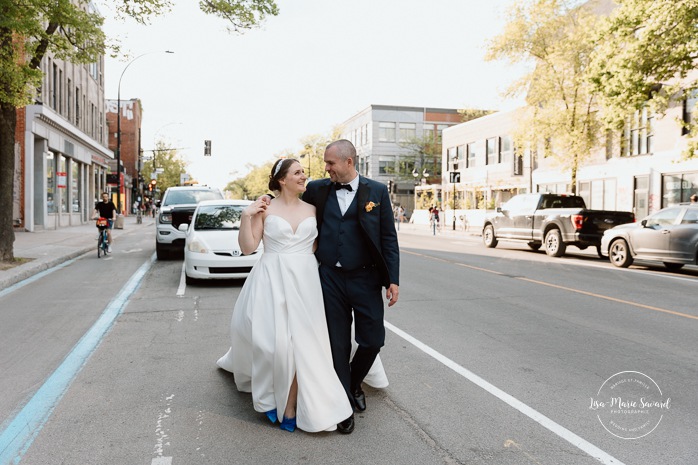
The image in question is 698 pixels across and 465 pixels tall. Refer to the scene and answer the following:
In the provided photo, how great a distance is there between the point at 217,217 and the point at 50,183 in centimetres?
2277

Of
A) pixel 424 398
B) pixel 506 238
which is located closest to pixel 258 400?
pixel 424 398

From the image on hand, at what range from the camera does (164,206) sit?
16.1 m

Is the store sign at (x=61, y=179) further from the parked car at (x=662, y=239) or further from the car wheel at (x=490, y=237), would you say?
the parked car at (x=662, y=239)

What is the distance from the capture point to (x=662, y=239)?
14516mm

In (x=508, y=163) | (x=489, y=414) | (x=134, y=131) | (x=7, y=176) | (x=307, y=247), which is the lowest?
(x=489, y=414)

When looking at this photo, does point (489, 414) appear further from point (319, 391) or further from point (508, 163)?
point (508, 163)

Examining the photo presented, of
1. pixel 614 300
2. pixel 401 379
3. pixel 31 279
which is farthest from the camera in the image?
pixel 31 279

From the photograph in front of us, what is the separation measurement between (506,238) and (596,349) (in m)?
15.6

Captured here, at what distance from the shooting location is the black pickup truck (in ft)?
59.0

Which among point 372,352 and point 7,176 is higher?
point 7,176

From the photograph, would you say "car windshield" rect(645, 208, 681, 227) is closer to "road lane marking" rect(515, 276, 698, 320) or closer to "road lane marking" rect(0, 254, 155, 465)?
"road lane marking" rect(515, 276, 698, 320)

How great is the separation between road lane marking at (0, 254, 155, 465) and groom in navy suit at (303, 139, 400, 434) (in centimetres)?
208

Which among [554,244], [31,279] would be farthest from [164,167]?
[31,279]

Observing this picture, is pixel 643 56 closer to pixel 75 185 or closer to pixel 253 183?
pixel 75 185
